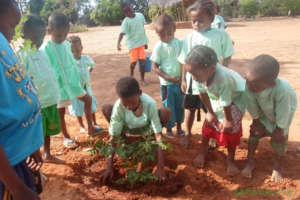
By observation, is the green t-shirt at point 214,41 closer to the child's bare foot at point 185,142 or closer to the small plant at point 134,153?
the child's bare foot at point 185,142

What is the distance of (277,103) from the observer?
2.30 meters

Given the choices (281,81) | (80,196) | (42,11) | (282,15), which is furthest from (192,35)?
(42,11)

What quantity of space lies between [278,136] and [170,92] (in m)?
1.45

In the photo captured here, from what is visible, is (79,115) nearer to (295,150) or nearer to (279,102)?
(279,102)

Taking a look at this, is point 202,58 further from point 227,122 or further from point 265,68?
point 227,122

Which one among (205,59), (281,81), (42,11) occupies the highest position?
(42,11)

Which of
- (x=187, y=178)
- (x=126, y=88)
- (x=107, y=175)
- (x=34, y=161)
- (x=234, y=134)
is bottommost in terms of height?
(x=187, y=178)

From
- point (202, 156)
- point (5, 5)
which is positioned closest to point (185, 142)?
point (202, 156)

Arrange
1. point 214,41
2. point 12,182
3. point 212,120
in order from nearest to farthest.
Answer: point 12,182 < point 212,120 < point 214,41

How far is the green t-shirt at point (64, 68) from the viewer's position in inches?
119

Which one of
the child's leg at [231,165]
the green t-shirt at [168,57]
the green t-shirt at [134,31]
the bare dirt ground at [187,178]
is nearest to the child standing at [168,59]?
the green t-shirt at [168,57]

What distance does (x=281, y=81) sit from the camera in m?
2.29

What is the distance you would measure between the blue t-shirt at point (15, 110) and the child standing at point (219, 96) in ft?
4.61

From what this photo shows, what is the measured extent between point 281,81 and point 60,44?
8.03 ft
